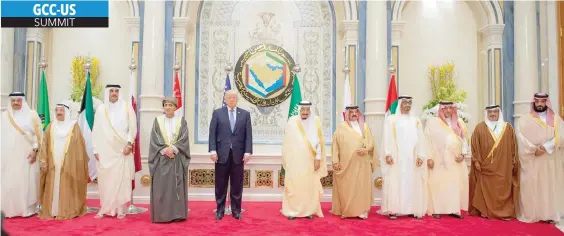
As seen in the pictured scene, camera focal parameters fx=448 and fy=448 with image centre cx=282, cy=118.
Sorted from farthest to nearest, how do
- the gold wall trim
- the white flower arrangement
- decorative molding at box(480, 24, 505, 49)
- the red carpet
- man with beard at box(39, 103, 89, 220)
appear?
decorative molding at box(480, 24, 505, 49) → the gold wall trim → the white flower arrangement → man with beard at box(39, 103, 89, 220) → the red carpet

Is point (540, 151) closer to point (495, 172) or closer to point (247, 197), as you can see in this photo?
point (495, 172)

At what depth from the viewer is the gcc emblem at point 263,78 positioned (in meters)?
7.08

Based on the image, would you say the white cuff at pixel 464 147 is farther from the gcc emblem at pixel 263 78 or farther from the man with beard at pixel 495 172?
the gcc emblem at pixel 263 78

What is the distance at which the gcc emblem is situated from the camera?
708cm

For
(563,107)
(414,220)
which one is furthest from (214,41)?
(563,107)

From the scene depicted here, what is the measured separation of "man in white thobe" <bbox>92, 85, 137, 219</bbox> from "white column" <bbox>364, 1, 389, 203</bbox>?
3227 millimetres

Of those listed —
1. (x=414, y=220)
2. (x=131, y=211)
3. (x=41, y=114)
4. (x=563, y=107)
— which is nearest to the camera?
(x=414, y=220)

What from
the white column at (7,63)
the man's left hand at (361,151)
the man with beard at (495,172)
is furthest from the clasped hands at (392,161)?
the white column at (7,63)

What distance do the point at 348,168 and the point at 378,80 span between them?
1.70 metres

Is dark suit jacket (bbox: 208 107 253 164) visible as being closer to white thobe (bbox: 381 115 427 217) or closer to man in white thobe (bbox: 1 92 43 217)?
white thobe (bbox: 381 115 427 217)

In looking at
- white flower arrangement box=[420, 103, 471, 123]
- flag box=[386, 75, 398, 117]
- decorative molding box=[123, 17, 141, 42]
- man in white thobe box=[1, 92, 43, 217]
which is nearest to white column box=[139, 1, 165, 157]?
decorative molding box=[123, 17, 141, 42]

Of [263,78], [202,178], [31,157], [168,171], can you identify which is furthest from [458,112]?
[31,157]

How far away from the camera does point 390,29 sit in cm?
659

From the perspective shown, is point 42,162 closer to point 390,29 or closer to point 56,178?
point 56,178
